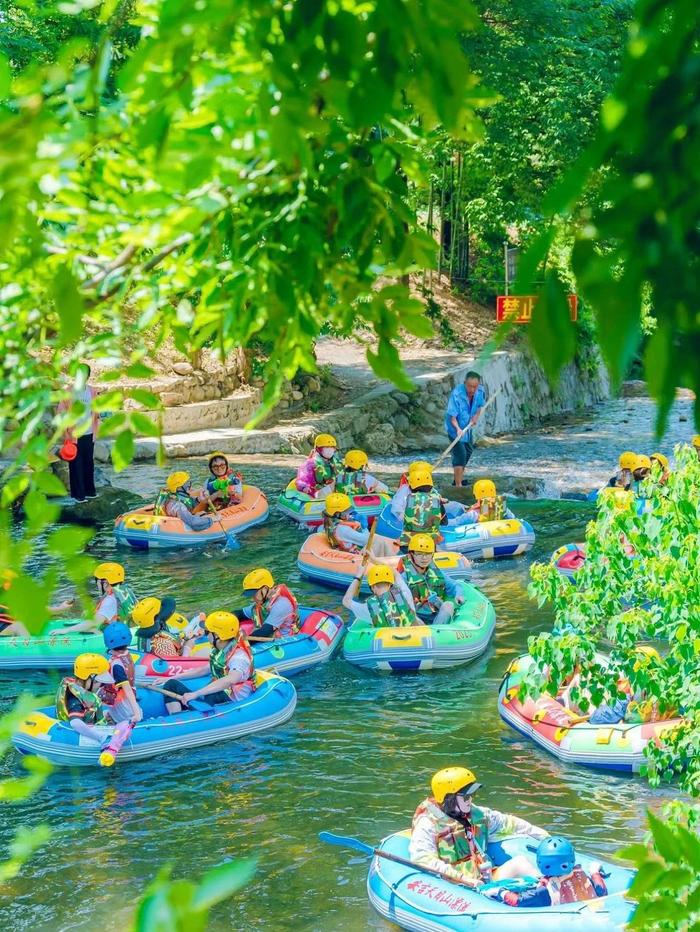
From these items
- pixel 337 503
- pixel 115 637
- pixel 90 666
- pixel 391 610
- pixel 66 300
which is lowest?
pixel 391 610

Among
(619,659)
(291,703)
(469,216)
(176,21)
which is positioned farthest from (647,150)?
(469,216)

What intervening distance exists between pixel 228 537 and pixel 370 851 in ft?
28.4

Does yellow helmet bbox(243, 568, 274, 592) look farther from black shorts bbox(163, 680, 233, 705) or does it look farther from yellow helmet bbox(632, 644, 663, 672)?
yellow helmet bbox(632, 644, 663, 672)

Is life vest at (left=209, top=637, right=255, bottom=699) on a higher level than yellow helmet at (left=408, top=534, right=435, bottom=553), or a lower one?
lower

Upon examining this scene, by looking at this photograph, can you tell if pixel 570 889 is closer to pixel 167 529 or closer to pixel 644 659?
pixel 644 659

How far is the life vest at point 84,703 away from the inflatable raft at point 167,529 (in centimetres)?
628

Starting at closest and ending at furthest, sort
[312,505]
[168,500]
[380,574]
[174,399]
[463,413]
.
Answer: [380,574], [168,500], [312,505], [463,413], [174,399]

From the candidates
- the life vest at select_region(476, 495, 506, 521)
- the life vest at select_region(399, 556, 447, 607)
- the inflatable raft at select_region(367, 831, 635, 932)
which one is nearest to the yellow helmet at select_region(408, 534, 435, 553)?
the life vest at select_region(399, 556, 447, 607)

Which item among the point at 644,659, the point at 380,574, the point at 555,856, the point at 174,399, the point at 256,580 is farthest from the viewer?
the point at 174,399

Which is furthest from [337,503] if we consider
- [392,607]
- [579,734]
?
[579,734]

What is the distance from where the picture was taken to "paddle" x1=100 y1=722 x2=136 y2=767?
10469 millimetres

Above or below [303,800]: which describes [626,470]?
above

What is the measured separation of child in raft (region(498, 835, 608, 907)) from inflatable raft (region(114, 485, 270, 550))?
9822 mm

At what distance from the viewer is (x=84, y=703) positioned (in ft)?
36.1
